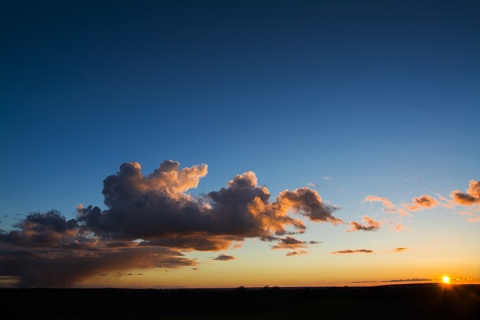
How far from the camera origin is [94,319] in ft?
251

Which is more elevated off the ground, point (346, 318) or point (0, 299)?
point (0, 299)

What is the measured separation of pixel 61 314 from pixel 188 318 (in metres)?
28.1

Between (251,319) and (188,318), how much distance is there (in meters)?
14.0

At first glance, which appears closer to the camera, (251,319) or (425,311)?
(251,319)

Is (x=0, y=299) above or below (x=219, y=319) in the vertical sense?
above

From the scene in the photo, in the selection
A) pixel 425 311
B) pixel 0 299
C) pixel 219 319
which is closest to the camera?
pixel 0 299

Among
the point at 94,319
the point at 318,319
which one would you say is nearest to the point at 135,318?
the point at 94,319

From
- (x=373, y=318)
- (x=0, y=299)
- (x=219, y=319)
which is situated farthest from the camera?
(x=219, y=319)

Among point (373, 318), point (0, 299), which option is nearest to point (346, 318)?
point (373, 318)

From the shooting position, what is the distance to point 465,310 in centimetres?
7844

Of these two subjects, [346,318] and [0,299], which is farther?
[346,318]

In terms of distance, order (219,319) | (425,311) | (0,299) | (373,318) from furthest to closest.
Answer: (425,311) → (219,319) → (373,318) → (0,299)

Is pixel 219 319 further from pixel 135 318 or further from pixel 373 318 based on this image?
pixel 373 318

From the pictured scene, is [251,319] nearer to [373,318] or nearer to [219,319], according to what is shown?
[219,319]
